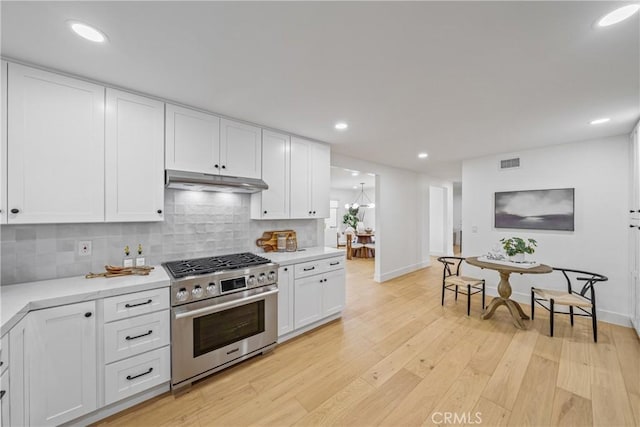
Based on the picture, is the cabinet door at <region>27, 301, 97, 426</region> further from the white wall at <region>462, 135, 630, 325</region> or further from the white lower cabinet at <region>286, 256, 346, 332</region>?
the white wall at <region>462, 135, 630, 325</region>

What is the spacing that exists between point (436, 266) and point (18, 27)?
7423 mm

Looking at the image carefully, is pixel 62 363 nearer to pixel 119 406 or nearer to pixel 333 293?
pixel 119 406

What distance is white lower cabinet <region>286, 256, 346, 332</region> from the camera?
2.86 meters

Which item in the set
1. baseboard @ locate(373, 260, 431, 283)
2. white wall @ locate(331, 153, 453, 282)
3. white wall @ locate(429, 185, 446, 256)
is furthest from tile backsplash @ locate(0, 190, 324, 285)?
white wall @ locate(429, 185, 446, 256)

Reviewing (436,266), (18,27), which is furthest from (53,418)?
(436,266)

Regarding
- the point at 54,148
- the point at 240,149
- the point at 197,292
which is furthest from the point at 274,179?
the point at 54,148

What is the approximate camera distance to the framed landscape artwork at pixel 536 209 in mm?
3662

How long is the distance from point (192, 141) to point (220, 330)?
5.86ft

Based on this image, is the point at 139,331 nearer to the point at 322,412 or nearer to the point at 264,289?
the point at 264,289

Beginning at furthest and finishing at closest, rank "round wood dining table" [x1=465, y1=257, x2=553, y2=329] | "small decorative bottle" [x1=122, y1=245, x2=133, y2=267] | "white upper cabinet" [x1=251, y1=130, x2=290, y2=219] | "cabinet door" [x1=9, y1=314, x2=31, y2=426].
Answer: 1. "round wood dining table" [x1=465, y1=257, x2=553, y2=329]
2. "white upper cabinet" [x1=251, y1=130, x2=290, y2=219]
3. "small decorative bottle" [x1=122, y1=245, x2=133, y2=267]
4. "cabinet door" [x1=9, y1=314, x2=31, y2=426]

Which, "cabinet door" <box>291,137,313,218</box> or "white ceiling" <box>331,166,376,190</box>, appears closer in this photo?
"cabinet door" <box>291,137,313,218</box>

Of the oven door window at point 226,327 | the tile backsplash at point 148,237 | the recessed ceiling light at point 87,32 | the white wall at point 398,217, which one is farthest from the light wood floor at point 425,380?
the recessed ceiling light at point 87,32

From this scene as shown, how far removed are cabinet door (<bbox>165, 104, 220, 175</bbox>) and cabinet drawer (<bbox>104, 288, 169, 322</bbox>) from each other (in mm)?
1118

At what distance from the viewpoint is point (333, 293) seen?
3258 millimetres
